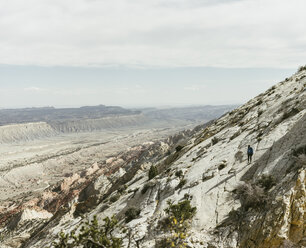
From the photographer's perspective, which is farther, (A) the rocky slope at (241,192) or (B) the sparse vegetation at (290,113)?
(B) the sparse vegetation at (290,113)

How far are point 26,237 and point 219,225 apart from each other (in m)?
43.7

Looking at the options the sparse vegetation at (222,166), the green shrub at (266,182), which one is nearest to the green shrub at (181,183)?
the sparse vegetation at (222,166)

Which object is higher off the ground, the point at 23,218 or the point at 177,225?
the point at 177,225

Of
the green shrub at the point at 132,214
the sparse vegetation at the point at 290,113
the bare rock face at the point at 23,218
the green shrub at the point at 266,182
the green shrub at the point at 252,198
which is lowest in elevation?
the bare rock face at the point at 23,218

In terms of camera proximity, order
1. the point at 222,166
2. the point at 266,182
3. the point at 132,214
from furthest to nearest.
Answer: the point at 222,166, the point at 132,214, the point at 266,182

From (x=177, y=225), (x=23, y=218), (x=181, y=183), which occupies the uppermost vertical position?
(x=181, y=183)

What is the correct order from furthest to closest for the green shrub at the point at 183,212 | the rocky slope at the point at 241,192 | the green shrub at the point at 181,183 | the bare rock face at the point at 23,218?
the bare rock face at the point at 23,218, the green shrub at the point at 181,183, the green shrub at the point at 183,212, the rocky slope at the point at 241,192

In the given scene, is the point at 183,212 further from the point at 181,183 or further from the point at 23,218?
the point at 23,218

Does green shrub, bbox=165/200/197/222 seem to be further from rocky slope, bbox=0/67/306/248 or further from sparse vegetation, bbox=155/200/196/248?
rocky slope, bbox=0/67/306/248

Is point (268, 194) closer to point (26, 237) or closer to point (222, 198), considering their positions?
point (222, 198)

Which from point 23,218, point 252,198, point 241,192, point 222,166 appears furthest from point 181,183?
point 23,218

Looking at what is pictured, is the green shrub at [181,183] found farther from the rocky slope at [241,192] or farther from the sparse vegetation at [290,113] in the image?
the sparse vegetation at [290,113]

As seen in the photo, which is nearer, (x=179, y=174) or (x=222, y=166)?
(x=222, y=166)

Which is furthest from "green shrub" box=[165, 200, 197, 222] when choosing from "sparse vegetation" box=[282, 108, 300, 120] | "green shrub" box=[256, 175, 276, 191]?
"sparse vegetation" box=[282, 108, 300, 120]
